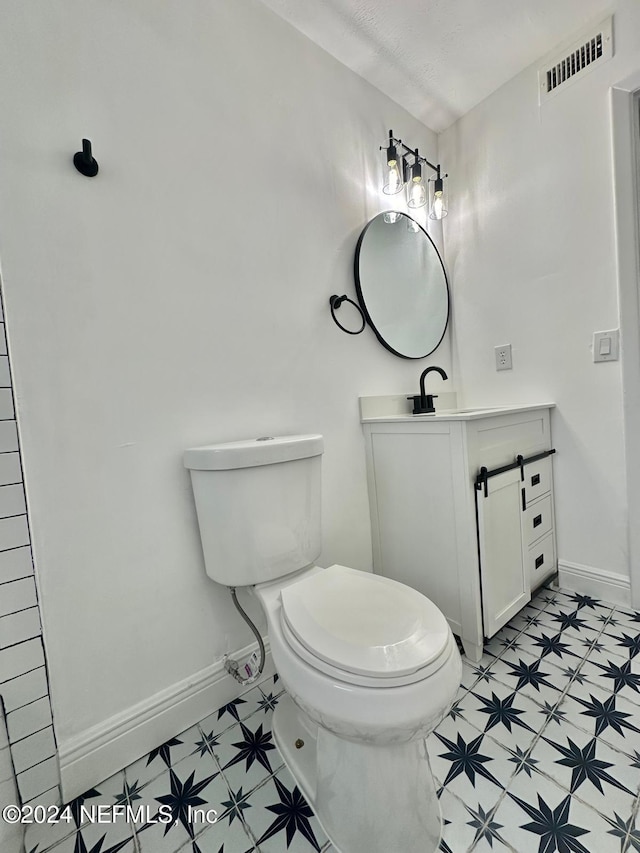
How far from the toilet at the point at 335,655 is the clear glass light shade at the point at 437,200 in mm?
1316

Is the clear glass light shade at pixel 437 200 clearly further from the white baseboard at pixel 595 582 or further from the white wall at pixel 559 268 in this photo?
the white baseboard at pixel 595 582

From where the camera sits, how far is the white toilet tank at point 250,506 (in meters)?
0.98

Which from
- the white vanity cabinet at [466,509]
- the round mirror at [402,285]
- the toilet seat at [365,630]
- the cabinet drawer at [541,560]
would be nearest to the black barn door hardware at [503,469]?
the white vanity cabinet at [466,509]

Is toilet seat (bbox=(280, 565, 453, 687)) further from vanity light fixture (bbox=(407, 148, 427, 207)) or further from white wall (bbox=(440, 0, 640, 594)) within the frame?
vanity light fixture (bbox=(407, 148, 427, 207))

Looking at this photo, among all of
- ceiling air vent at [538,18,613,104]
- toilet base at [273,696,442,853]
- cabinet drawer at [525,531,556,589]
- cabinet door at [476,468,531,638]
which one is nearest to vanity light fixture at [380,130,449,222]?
ceiling air vent at [538,18,613,104]

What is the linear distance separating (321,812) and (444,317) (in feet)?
5.91

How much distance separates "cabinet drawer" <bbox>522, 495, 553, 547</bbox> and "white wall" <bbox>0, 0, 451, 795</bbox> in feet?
2.26

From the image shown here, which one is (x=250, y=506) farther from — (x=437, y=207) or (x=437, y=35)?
(x=437, y=35)

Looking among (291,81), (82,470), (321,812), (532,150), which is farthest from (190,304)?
(532,150)

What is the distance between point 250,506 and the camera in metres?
0.99

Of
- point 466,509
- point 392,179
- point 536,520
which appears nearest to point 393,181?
point 392,179

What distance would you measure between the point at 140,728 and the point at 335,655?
661 mm

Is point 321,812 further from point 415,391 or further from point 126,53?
point 126,53

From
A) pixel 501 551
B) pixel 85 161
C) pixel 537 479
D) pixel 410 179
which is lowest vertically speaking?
pixel 501 551
